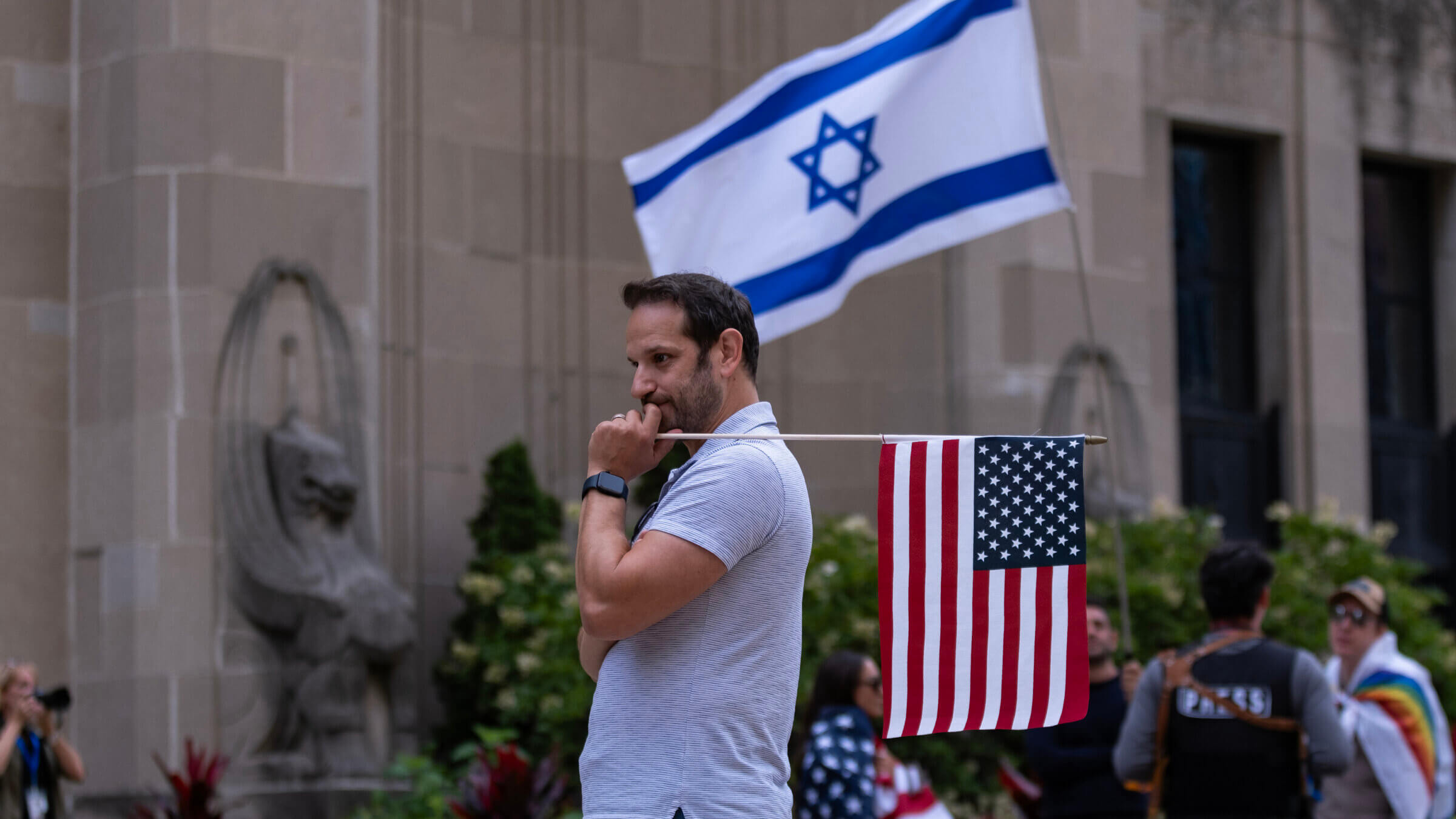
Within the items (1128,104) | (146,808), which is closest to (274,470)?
(146,808)

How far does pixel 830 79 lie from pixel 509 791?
3.59 meters

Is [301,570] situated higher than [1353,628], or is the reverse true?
[301,570]

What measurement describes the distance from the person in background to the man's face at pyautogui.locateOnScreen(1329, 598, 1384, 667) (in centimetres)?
200

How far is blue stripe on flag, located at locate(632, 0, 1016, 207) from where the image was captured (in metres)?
7.69

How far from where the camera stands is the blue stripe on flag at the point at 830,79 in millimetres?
7688

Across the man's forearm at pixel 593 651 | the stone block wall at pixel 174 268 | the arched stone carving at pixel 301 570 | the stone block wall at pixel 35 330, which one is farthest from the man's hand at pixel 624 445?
the stone block wall at pixel 35 330

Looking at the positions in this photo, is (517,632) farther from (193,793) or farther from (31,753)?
(31,753)

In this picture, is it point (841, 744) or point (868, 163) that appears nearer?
point (841, 744)

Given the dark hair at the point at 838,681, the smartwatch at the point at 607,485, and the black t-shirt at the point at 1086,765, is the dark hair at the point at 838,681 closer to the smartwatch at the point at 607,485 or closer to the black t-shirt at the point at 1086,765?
the black t-shirt at the point at 1086,765

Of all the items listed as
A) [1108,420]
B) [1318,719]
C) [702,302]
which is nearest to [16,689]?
[1318,719]

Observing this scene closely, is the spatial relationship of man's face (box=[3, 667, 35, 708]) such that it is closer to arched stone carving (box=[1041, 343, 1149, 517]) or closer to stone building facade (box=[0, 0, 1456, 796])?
stone building facade (box=[0, 0, 1456, 796])

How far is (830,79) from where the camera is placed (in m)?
7.99

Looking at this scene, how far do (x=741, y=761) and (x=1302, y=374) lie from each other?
1345 cm

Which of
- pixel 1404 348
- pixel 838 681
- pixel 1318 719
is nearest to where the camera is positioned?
pixel 1318 719
